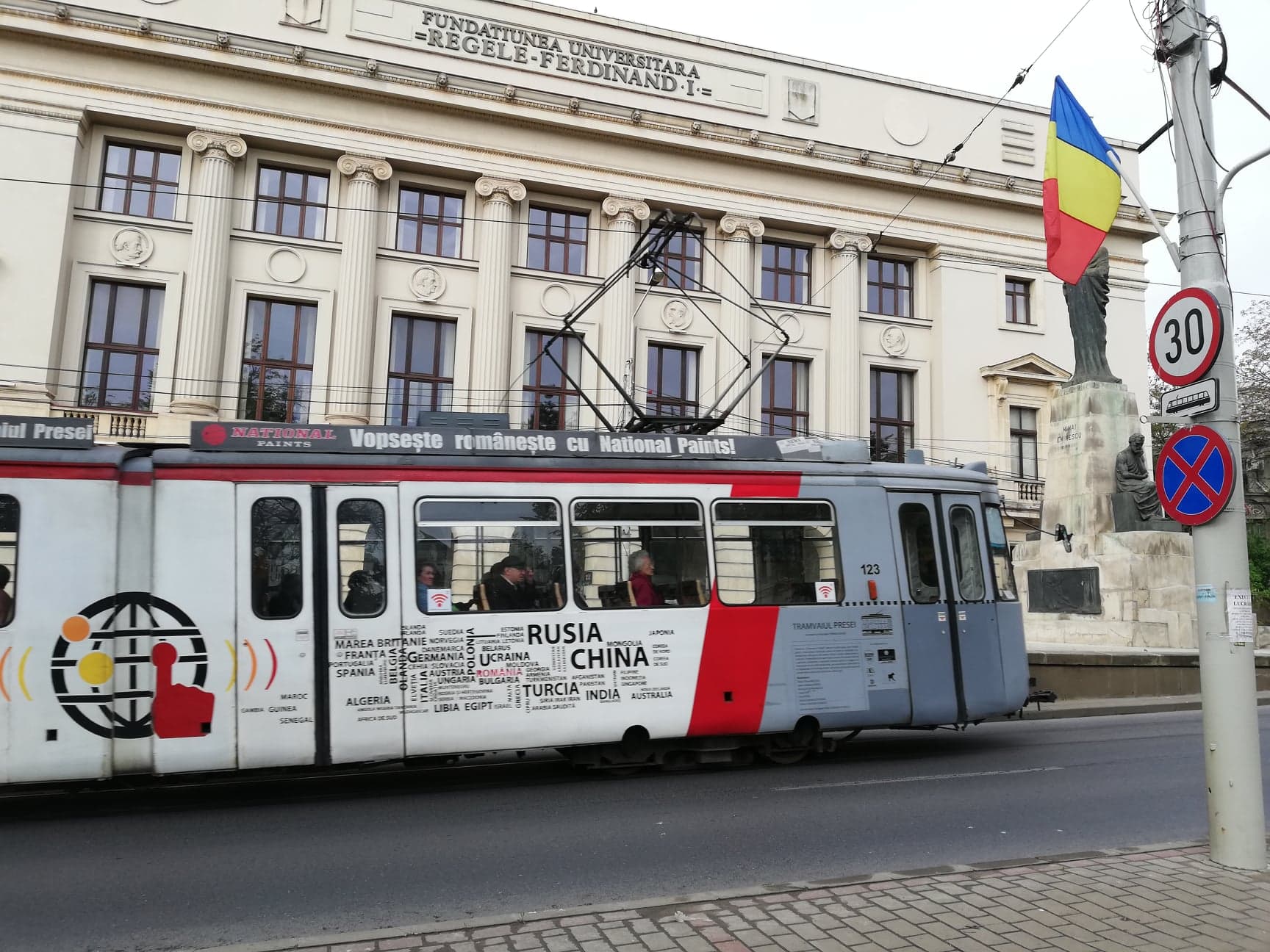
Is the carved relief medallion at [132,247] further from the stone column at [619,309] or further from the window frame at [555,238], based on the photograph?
the stone column at [619,309]

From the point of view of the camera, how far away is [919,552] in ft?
33.2

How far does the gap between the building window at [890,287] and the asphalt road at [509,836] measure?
25145mm

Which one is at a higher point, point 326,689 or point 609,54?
point 609,54

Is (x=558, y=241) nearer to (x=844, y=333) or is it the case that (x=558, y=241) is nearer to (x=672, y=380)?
(x=672, y=380)

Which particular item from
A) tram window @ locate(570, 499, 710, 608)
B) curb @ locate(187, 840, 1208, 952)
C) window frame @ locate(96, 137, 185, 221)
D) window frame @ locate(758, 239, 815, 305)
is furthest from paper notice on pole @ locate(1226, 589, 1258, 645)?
window frame @ locate(96, 137, 185, 221)

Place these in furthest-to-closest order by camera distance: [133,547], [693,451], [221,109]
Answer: [221,109]
[693,451]
[133,547]

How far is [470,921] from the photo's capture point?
15.6ft

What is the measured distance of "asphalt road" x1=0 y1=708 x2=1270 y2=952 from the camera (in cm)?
529

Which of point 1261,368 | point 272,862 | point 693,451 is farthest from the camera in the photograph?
point 1261,368

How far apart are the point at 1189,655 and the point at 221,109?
88.5 ft

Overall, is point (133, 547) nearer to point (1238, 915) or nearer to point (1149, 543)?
point (1238, 915)

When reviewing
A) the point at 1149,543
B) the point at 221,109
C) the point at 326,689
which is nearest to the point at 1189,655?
the point at 1149,543

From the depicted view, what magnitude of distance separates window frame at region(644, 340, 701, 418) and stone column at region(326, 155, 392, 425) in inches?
341

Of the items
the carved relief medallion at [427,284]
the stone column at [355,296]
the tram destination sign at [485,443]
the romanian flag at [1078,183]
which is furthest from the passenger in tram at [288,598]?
the carved relief medallion at [427,284]
